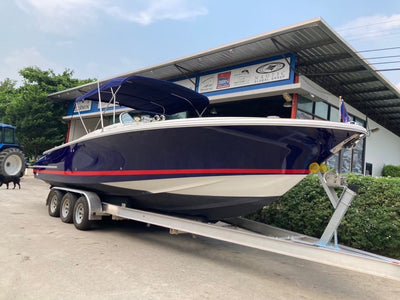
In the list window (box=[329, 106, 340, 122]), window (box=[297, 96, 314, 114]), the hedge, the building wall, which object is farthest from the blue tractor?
the building wall

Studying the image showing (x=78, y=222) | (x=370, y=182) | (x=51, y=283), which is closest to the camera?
(x=51, y=283)

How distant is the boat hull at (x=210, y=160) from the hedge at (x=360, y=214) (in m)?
1.75

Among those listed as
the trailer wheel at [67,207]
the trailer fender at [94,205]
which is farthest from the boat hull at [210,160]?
the trailer wheel at [67,207]

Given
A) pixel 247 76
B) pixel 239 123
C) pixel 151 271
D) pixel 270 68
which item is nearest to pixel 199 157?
pixel 239 123

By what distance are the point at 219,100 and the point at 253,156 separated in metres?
5.97

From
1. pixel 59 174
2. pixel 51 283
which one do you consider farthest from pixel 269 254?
pixel 59 174

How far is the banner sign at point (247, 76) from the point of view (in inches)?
320

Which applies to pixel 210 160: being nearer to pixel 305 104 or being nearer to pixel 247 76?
pixel 247 76

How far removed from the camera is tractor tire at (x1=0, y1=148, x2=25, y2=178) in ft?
26.1

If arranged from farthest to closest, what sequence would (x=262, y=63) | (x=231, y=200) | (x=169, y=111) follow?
(x=262, y=63)
(x=169, y=111)
(x=231, y=200)

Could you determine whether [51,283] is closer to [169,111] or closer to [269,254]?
[269,254]

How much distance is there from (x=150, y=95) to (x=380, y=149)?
12.4 metres

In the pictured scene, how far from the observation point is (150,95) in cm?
572

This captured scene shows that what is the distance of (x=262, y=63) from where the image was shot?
8.57m
